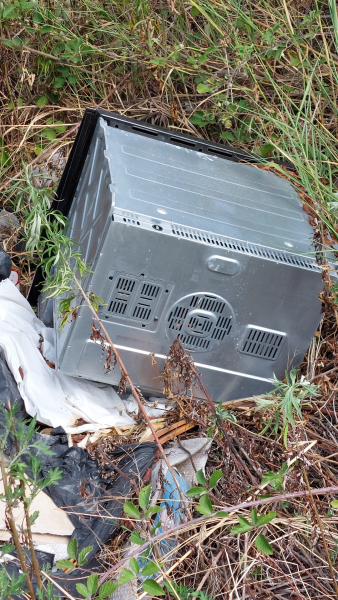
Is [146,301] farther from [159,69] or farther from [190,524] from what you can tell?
[159,69]

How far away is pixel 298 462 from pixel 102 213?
2.79 ft

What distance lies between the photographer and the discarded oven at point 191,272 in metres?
1.58

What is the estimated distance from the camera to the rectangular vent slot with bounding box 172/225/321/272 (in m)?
1.58

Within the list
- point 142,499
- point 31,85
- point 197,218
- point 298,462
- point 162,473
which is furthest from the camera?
point 31,85

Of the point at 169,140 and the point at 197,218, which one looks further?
the point at 169,140

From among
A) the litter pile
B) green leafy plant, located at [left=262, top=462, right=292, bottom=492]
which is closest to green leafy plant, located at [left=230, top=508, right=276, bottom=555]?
the litter pile

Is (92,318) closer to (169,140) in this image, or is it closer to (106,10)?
(169,140)

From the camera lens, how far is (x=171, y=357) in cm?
164

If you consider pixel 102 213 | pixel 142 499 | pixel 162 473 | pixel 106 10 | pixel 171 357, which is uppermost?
pixel 106 10

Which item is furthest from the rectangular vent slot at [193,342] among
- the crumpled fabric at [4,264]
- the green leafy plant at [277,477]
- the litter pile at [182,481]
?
the crumpled fabric at [4,264]

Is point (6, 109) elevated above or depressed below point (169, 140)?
below

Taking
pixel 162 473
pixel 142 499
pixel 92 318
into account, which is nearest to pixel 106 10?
pixel 92 318

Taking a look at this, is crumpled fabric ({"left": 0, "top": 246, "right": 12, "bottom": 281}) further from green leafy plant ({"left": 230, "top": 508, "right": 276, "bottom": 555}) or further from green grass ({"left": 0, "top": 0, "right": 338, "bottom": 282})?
green leafy plant ({"left": 230, "top": 508, "right": 276, "bottom": 555})

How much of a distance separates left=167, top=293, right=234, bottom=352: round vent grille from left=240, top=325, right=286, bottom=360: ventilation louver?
0.07 m
